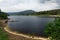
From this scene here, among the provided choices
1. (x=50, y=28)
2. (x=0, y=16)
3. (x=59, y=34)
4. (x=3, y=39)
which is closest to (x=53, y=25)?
(x=50, y=28)

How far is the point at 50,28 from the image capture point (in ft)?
107

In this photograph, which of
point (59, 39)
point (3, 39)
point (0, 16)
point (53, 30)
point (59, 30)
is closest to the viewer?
point (3, 39)

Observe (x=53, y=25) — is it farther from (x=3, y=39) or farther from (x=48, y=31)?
(x=3, y=39)

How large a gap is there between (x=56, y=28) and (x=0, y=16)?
11927 centimetres

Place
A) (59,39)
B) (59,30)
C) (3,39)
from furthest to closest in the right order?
(59,30) → (59,39) → (3,39)

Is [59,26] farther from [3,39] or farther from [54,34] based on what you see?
[3,39]

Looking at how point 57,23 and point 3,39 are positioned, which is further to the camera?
point 57,23

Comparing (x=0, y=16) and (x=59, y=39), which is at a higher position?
(x=59, y=39)

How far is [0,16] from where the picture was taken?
146500 mm

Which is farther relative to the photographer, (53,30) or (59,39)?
(53,30)

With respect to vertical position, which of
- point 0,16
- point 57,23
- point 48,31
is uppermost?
point 57,23

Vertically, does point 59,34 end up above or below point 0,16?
above

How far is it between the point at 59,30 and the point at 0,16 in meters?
120

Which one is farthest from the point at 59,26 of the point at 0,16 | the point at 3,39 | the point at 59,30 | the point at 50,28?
the point at 0,16
